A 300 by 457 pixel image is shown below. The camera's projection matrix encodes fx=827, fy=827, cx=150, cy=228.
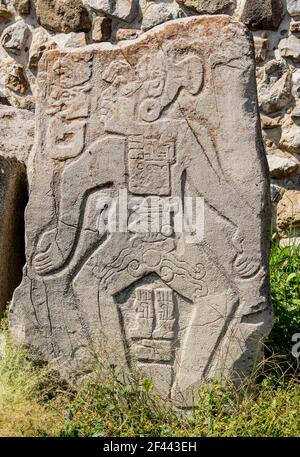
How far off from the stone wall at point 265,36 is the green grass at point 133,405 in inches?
68.6

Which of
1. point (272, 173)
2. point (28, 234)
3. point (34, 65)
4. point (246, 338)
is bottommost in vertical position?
point (246, 338)

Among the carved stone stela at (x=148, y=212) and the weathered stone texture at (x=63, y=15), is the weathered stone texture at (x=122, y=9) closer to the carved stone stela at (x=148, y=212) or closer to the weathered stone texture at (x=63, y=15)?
the weathered stone texture at (x=63, y=15)

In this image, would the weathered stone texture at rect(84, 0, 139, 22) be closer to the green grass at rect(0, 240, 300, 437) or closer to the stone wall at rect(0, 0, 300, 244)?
the stone wall at rect(0, 0, 300, 244)

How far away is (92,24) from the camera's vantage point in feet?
18.4

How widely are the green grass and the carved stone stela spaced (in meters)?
0.10

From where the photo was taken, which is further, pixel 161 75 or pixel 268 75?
pixel 268 75

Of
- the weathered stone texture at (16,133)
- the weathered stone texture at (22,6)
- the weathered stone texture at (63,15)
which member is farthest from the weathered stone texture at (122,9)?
the weathered stone texture at (16,133)

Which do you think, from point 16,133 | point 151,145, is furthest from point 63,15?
point 151,145

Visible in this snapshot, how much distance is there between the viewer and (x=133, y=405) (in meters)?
3.43

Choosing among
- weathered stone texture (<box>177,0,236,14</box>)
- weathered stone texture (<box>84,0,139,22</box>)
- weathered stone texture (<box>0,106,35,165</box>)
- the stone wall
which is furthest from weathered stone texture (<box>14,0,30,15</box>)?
weathered stone texture (<box>0,106,35,165</box>)
